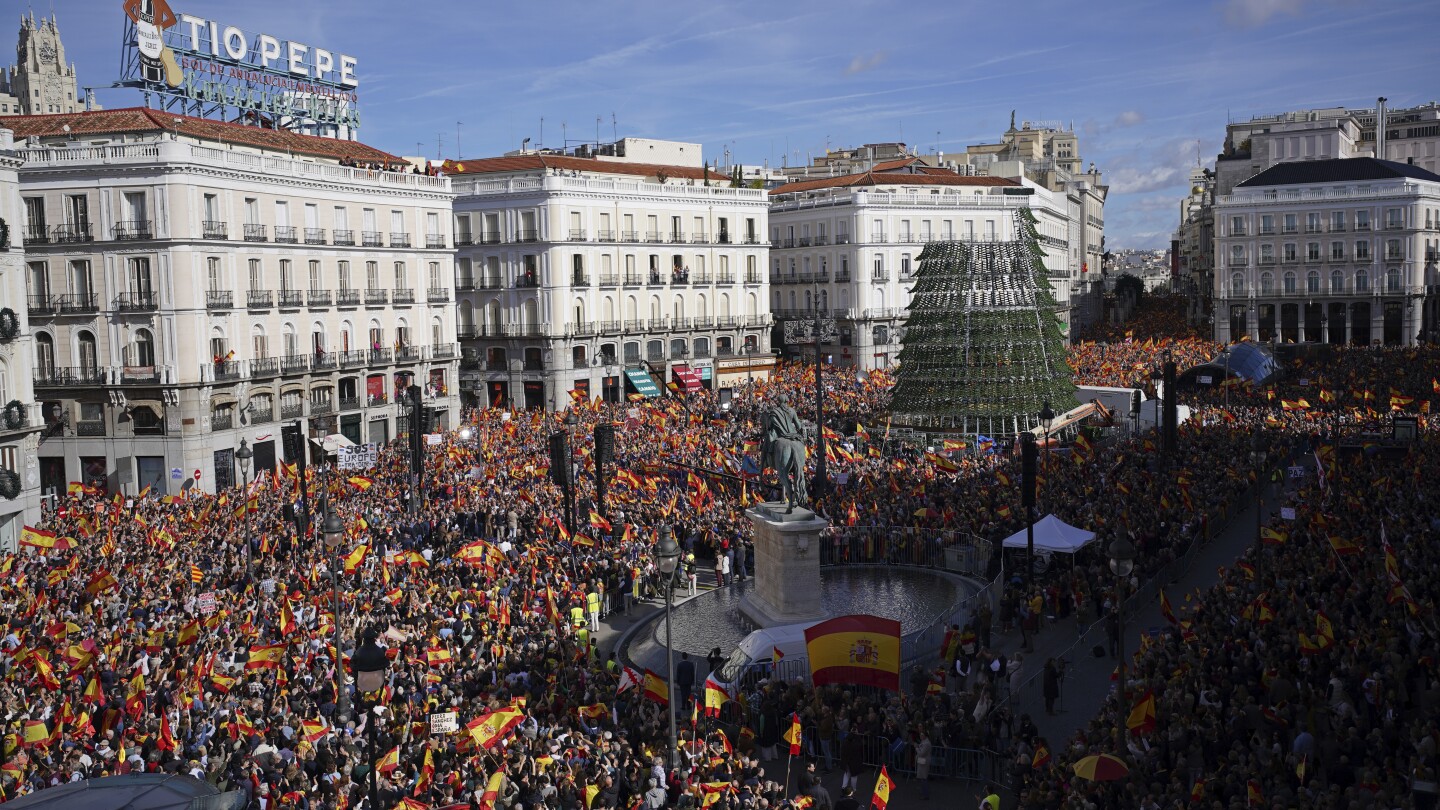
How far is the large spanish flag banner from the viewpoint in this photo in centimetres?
1864

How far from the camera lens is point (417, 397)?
32.3 meters

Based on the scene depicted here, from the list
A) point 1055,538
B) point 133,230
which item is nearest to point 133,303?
point 133,230

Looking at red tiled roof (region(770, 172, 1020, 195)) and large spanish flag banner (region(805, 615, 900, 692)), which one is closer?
large spanish flag banner (region(805, 615, 900, 692))

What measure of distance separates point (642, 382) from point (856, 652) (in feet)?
153

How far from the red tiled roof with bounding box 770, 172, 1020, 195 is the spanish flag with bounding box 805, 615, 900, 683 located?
62.4 meters

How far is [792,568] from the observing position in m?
23.3

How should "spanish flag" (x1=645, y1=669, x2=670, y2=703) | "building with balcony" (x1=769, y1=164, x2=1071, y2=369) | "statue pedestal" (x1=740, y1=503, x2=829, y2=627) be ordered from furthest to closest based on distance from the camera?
"building with balcony" (x1=769, y1=164, x2=1071, y2=369) → "statue pedestal" (x1=740, y1=503, x2=829, y2=627) → "spanish flag" (x1=645, y1=669, x2=670, y2=703)

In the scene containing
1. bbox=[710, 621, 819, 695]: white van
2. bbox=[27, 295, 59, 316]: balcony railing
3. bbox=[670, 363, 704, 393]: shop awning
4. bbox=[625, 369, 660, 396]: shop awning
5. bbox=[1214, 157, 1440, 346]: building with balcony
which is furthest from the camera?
bbox=[1214, 157, 1440, 346]: building with balcony

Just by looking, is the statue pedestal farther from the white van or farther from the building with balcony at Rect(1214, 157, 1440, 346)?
the building with balcony at Rect(1214, 157, 1440, 346)

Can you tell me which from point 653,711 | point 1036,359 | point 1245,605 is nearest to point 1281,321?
point 1036,359

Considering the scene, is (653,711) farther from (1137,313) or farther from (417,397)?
(1137,313)

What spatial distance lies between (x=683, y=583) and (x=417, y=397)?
356 inches

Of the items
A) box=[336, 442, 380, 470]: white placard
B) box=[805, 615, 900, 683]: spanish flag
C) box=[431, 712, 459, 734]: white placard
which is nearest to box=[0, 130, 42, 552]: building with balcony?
box=[336, 442, 380, 470]: white placard

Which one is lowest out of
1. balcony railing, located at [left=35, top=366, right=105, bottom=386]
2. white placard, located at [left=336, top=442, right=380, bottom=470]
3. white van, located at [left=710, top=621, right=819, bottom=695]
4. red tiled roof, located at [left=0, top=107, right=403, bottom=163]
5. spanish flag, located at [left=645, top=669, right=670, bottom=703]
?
white van, located at [left=710, top=621, right=819, bottom=695]
